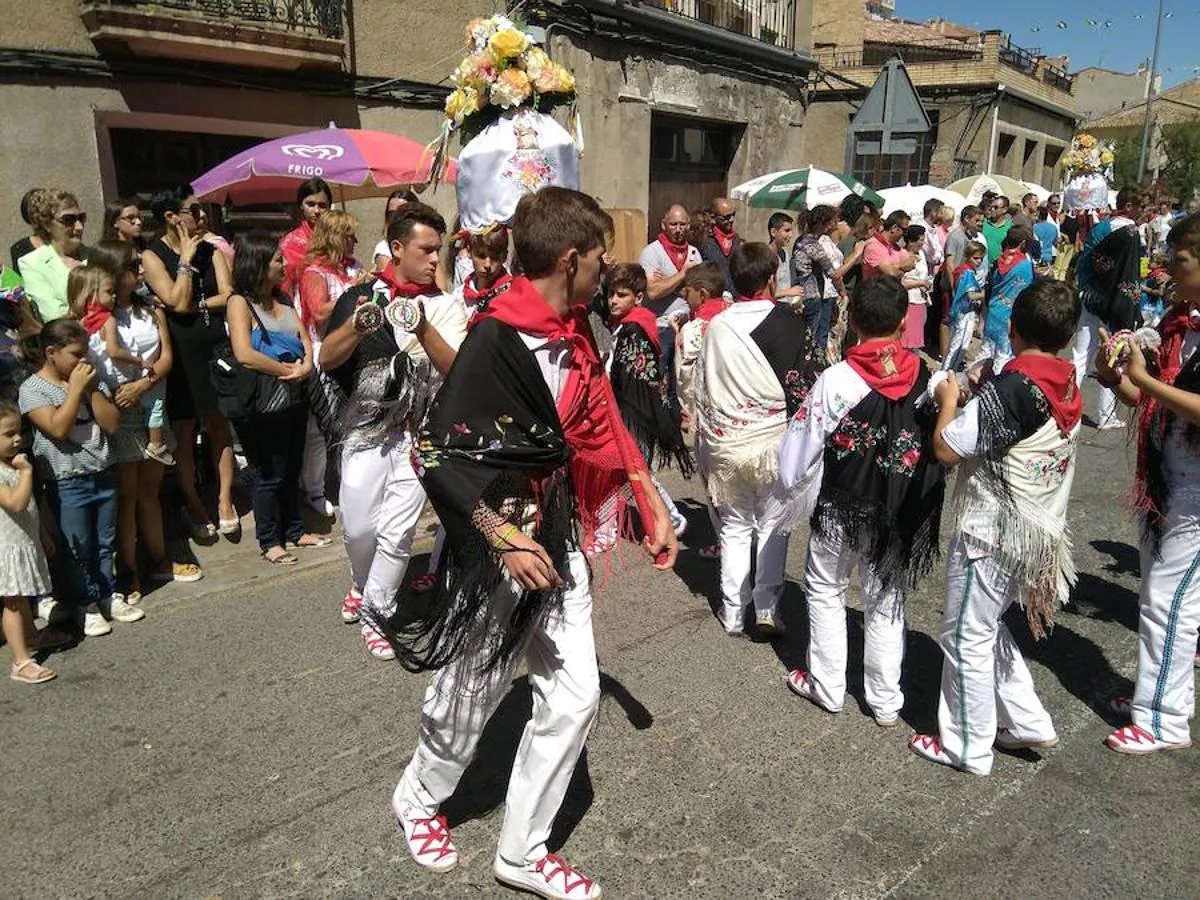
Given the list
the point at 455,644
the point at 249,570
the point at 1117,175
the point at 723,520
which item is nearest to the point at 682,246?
the point at 723,520

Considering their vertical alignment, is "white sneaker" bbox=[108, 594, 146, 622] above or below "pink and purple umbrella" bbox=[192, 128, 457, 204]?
below

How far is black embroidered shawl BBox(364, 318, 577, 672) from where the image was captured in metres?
2.35

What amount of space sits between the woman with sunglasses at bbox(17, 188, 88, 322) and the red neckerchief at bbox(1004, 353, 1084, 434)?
4.99 meters

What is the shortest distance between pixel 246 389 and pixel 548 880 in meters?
3.57

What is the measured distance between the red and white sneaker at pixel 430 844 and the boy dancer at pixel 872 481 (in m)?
1.68

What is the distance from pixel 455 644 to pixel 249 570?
10.3 ft

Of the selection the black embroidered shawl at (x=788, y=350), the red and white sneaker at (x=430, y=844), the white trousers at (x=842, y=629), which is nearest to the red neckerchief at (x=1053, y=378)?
the white trousers at (x=842, y=629)

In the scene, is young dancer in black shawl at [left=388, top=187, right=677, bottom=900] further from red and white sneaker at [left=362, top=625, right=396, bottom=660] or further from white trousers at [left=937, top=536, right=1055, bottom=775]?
red and white sneaker at [left=362, top=625, right=396, bottom=660]

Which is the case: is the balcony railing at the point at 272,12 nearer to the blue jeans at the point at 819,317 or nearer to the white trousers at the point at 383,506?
the blue jeans at the point at 819,317

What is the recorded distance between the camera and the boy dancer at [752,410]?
4168 millimetres

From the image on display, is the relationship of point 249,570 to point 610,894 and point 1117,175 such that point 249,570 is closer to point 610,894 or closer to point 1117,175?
point 610,894

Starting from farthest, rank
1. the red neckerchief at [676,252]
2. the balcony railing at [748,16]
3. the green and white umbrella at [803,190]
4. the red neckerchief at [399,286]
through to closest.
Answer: the balcony railing at [748,16]
the green and white umbrella at [803,190]
the red neckerchief at [676,252]
the red neckerchief at [399,286]

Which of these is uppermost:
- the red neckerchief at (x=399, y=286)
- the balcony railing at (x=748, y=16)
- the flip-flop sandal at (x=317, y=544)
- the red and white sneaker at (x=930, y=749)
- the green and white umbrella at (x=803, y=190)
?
the balcony railing at (x=748, y=16)

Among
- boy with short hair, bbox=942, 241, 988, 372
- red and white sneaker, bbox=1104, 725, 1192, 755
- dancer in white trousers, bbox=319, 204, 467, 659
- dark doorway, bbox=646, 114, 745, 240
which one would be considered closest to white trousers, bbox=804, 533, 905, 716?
red and white sneaker, bbox=1104, 725, 1192, 755
